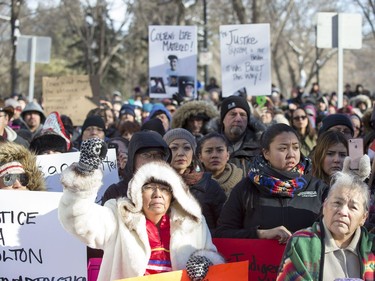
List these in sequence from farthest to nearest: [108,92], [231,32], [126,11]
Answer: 1. [108,92]
2. [126,11]
3. [231,32]

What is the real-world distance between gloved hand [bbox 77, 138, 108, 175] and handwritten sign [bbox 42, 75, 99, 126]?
9221 mm

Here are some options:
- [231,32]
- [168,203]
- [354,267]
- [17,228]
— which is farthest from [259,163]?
[231,32]

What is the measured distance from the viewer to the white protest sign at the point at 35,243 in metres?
5.77

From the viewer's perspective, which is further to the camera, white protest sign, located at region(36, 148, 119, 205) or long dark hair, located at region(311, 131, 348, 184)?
white protest sign, located at region(36, 148, 119, 205)

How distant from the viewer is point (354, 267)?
4.76 m

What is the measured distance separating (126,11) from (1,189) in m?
34.6

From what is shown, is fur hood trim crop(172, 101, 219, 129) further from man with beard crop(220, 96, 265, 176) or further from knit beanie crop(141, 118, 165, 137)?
man with beard crop(220, 96, 265, 176)

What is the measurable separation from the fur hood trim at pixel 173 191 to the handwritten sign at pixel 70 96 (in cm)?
877

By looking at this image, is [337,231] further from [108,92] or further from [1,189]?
[108,92]

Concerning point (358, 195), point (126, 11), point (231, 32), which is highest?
point (126, 11)

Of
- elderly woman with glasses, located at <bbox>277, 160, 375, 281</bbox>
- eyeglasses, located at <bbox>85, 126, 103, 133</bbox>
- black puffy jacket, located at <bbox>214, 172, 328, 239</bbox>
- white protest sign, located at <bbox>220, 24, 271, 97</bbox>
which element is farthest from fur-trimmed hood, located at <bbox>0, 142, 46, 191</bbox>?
white protest sign, located at <bbox>220, 24, 271, 97</bbox>

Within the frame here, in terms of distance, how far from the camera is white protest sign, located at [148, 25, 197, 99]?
13.5 meters

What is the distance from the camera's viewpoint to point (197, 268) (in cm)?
501

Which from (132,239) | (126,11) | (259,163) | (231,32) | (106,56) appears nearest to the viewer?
(132,239)
